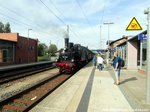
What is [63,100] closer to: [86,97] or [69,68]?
[86,97]

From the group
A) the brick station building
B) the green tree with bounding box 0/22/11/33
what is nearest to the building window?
the brick station building

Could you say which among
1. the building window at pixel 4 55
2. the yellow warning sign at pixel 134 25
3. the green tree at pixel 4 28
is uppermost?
the green tree at pixel 4 28

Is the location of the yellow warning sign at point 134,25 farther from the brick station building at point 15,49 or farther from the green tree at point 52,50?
the green tree at point 52,50

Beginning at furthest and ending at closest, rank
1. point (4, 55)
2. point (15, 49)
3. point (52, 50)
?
point (52, 50) < point (15, 49) < point (4, 55)

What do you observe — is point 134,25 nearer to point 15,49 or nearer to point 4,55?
point 4,55

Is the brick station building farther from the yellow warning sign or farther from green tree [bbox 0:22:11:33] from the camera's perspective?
green tree [bbox 0:22:11:33]

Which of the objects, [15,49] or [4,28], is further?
[4,28]

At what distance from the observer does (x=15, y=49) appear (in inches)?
1502

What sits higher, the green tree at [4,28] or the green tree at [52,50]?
the green tree at [4,28]

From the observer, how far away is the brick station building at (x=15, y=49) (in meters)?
34.3

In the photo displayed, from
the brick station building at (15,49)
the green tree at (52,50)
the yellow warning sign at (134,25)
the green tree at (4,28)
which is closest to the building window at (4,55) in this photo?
the brick station building at (15,49)

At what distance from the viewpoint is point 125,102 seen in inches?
303

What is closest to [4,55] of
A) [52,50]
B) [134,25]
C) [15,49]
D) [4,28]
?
[15,49]

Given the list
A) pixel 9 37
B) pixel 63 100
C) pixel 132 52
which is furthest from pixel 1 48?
pixel 63 100
